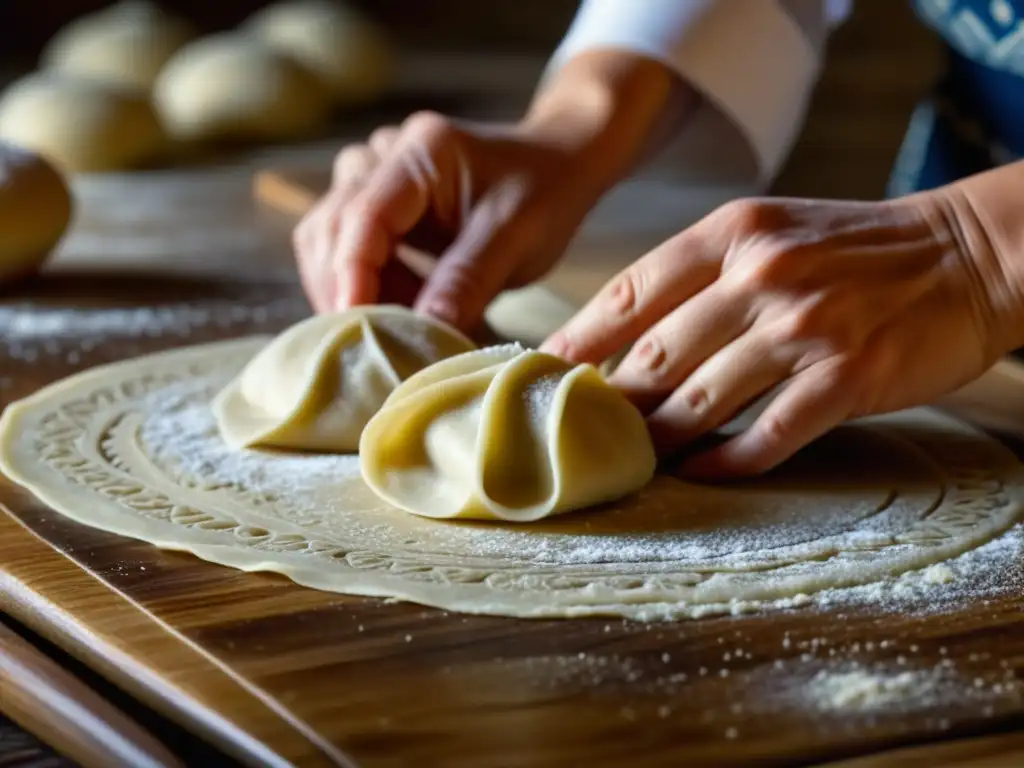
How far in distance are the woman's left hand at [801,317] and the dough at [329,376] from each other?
0.82 feet

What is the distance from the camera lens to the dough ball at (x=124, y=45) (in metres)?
3.38

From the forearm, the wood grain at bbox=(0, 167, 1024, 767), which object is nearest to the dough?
the wood grain at bbox=(0, 167, 1024, 767)

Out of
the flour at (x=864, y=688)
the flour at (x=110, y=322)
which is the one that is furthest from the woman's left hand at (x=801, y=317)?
the flour at (x=110, y=322)

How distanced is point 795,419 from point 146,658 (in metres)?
0.62

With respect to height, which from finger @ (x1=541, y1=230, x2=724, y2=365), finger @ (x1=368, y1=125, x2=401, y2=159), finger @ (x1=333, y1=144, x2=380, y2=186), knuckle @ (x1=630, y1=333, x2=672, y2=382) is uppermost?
finger @ (x1=368, y1=125, x2=401, y2=159)

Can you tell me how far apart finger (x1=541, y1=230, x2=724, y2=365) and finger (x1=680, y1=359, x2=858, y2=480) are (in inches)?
5.5

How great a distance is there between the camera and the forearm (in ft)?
4.17

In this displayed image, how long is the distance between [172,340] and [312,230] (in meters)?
0.25

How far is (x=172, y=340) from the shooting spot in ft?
5.82

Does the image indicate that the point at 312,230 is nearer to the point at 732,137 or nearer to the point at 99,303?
the point at 99,303

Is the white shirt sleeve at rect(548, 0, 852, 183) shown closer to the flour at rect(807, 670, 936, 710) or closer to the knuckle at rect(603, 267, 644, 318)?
the knuckle at rect(603, 267, 644, 318)

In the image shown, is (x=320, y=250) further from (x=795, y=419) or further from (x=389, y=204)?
(x=795, y=419)

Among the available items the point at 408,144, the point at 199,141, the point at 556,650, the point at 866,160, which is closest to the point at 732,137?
the point at 866,160

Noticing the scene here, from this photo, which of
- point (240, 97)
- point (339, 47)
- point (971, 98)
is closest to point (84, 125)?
point (240, 97)
